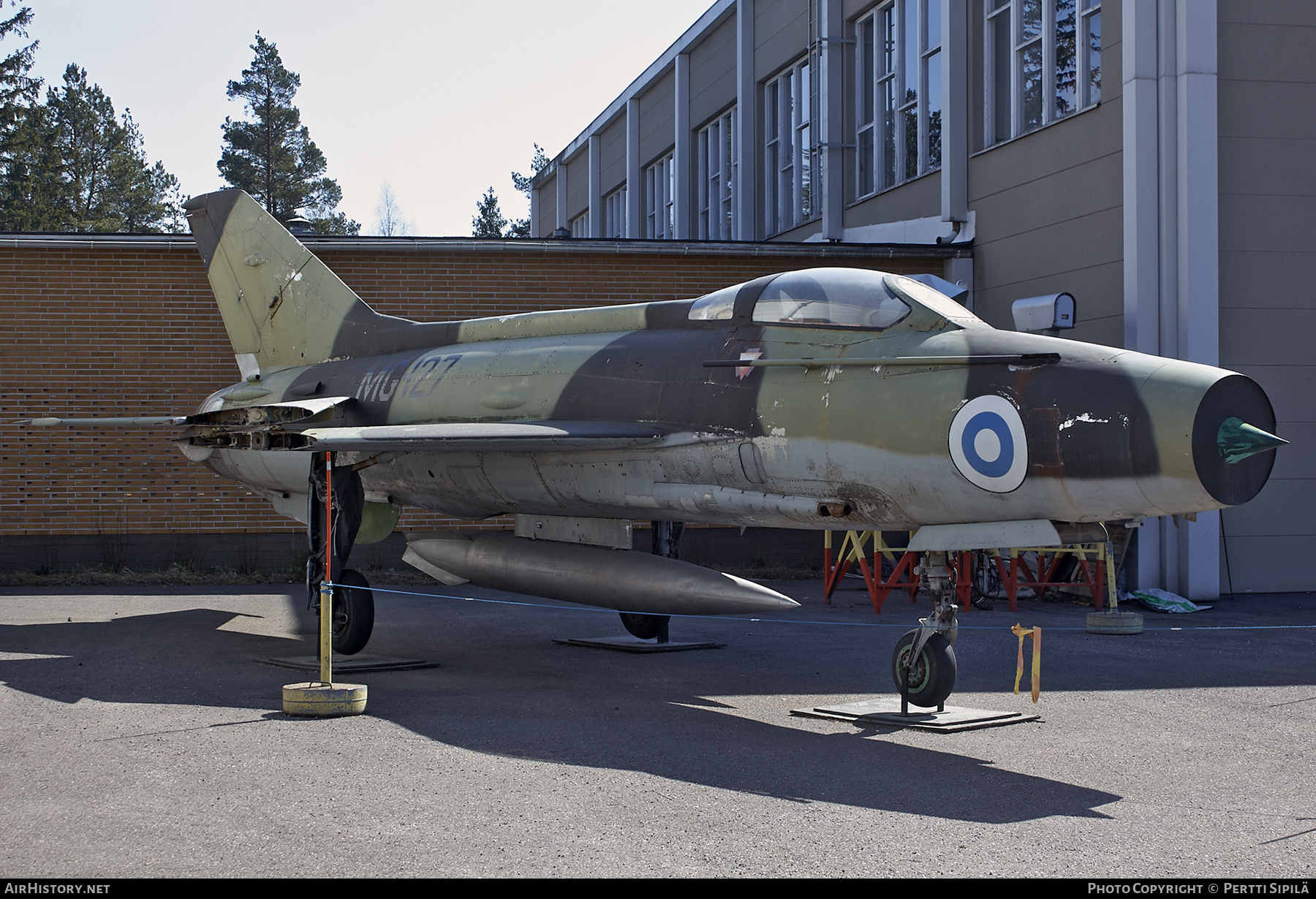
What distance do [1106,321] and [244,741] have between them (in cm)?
1143

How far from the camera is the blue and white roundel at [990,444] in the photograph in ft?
20.9

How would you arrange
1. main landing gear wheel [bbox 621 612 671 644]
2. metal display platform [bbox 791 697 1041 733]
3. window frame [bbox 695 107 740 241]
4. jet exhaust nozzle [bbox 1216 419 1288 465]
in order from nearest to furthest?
1. jet exhaust nozzle [bbox 1216 419 1288 465]
2. metal display platform [bbox 791 697 1041 733]
3. main landing gear wheel [bbox 621 612 671 644]
4. window frame [bbox 695 107 740 241]

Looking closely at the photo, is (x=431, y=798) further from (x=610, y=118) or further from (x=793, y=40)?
(x=610, y=118)

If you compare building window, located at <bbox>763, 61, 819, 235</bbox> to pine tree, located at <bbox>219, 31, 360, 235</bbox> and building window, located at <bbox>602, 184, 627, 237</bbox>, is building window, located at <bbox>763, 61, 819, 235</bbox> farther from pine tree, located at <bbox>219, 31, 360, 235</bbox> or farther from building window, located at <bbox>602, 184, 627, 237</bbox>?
pine tree, located at <bbox>219, 31, 360, 235</bbox>

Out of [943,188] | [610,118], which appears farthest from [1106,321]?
[610,118]

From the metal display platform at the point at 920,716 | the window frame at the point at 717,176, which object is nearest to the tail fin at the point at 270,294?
the metal display platform at the point at 920,716

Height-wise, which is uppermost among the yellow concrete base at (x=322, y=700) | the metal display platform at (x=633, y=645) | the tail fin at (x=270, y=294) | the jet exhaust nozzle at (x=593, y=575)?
the tail fin at (x=270, y=294)

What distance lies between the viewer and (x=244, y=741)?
633 centimetres

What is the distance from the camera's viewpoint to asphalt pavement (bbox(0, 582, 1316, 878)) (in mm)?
4375

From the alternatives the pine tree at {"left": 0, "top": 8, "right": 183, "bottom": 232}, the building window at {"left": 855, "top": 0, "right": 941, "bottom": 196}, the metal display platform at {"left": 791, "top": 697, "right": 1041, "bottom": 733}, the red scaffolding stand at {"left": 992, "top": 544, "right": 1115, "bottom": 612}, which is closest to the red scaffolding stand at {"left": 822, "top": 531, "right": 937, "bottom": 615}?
the red scaffolding stand at {"left": 992, "top": 544, "right": 1115, "bottom": 612}

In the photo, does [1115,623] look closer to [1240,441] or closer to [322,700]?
[1240,441]

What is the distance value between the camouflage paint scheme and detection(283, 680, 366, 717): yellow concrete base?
1.90m

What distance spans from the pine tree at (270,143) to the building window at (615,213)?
63.1ft

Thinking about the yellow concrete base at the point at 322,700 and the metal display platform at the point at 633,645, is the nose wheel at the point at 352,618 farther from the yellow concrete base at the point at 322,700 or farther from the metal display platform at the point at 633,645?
the yellow concrete base at the point at 322,700
